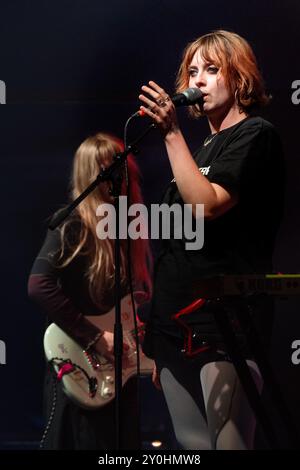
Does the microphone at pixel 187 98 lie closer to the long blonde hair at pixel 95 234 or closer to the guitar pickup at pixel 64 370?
the long blonde hair at pixel 95 234

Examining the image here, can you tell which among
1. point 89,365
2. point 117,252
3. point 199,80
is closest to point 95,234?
point 89,365

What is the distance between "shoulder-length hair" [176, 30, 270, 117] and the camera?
186cm

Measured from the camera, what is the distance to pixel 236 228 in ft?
5.65

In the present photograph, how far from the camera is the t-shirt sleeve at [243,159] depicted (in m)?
1.70

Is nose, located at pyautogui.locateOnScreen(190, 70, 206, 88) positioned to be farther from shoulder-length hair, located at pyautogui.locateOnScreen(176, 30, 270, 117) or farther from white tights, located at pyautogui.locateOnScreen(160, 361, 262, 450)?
white tights, located at pyautogui.locateOnScreen(160, 361, 262, 450)

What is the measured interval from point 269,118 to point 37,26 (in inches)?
42.9

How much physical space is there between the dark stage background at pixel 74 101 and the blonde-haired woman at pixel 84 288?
0.24 m

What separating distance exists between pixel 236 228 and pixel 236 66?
1.46 feet

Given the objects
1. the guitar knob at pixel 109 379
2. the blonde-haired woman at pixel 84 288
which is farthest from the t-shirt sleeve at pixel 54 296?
the guitar knob at pixel 109 379

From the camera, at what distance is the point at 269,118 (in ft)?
10.3

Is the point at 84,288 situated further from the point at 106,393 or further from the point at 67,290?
the point at 106,393

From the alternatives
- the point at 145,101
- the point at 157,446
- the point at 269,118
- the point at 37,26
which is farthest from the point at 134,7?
the point at 157,446

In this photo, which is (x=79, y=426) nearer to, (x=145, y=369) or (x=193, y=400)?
(x=145, y=369)

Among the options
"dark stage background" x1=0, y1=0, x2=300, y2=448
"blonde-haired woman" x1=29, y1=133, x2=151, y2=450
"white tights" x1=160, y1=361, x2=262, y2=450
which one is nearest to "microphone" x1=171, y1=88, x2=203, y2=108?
"white tights" x1=160, y1=361, x2=262, y2=450
